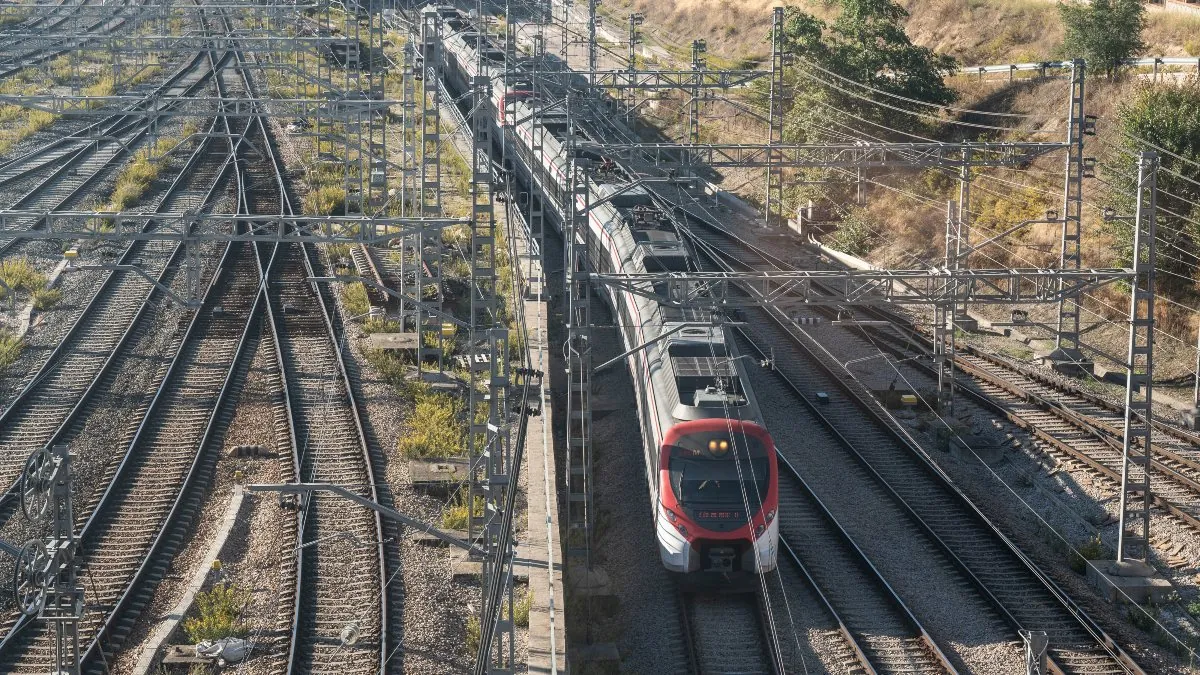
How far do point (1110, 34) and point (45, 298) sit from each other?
24.8 meters

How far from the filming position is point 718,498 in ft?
55.5

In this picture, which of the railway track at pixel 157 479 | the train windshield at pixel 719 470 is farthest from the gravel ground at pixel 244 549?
the train windshield at pixel 719 470

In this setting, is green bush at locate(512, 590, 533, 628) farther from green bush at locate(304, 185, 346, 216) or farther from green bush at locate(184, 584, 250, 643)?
green bush at locate(304, 185, 346, 216)

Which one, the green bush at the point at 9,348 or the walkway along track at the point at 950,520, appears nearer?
the walkway along track at the point at 950,520

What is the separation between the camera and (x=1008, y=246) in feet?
101

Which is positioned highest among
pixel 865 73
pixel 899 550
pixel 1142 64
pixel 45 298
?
pixel 1142 64

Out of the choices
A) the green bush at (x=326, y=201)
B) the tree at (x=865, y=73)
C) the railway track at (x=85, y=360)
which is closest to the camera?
the railway track at (x=85, y=360)

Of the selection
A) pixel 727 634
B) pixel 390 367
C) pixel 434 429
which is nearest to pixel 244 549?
pixel 434 429

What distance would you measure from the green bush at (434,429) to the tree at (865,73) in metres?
17.9

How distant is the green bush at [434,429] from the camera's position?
21.2m

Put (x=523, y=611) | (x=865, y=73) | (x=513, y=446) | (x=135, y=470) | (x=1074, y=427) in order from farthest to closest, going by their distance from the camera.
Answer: (x=865, y=73), (x=1074, y=427), (x=135, y=470), (x=513, y=446), (x=523, y=611)

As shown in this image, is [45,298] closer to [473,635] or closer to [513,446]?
[513,446]

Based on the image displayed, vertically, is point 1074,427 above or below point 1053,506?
above

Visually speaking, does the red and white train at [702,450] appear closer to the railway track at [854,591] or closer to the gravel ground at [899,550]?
the railway track at [854,591]
